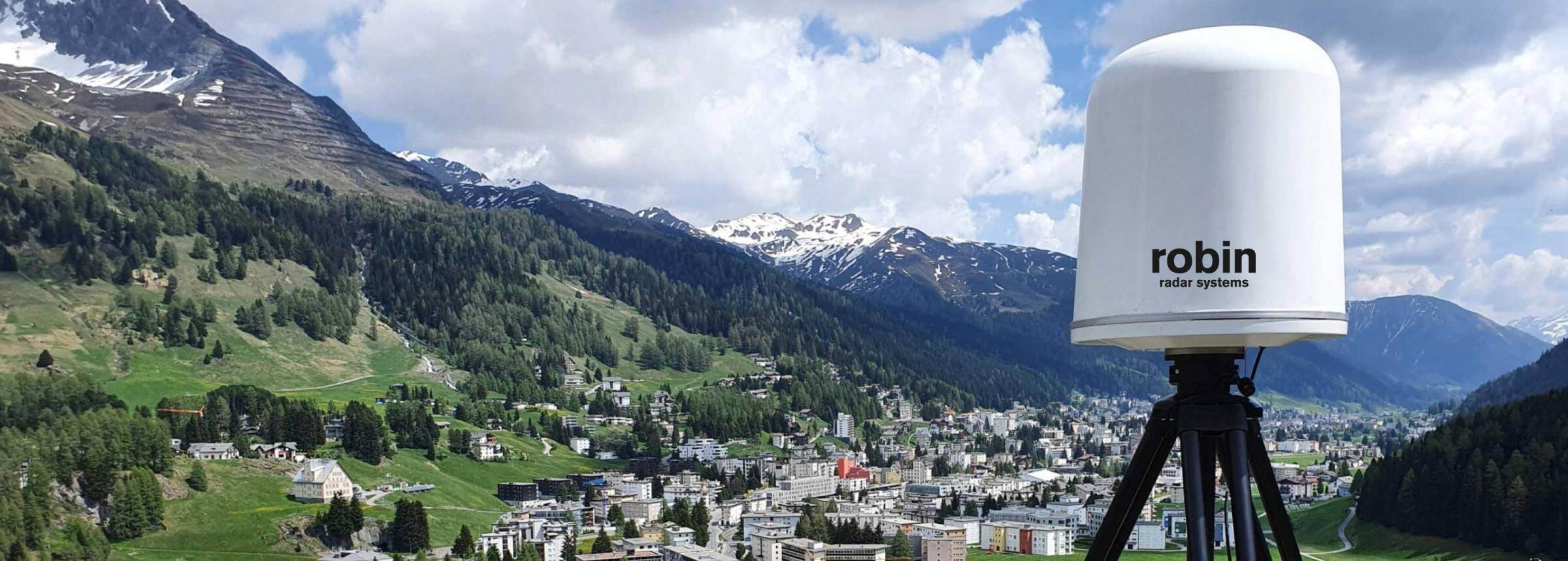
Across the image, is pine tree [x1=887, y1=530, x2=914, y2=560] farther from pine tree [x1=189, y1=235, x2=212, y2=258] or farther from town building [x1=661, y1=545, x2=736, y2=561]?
pine tree [x1=189, y1=235, x2=212, y2=258]

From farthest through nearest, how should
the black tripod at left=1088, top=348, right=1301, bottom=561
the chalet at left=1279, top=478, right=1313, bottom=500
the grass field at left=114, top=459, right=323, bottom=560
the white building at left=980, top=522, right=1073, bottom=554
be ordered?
1. the chalet at left=1279, top=478, right=1313, bottom=500
2. the white building at left=980, top=522, right=1073, bottom=554
3. the grass field at left=114, top=459, right=323, bottom=560
4. the black tripod at left=1088, top=348, right=1301, bottom=561

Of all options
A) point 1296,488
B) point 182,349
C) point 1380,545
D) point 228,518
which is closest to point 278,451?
point 228,518

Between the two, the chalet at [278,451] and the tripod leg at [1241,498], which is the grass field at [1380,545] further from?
the chalet at [278,451]

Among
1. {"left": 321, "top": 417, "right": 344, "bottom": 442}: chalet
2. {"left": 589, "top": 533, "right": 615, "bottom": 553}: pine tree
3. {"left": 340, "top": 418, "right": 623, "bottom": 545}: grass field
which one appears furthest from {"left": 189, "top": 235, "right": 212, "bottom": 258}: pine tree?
{"left": 589, "top": 533, "right": 615, "bottom": 553}: pine tree

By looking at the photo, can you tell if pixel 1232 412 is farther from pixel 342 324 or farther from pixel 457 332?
pixel 457 332

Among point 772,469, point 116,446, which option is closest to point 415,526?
point 116,446

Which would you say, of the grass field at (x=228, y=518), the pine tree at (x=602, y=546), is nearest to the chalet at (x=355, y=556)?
the grass field at (x=228, y=518)
